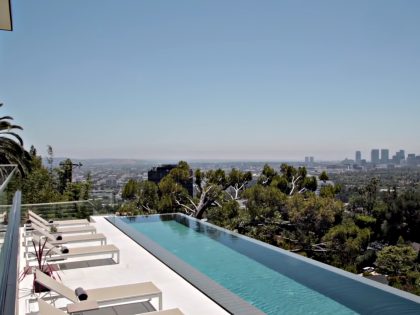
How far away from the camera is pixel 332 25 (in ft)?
58.7

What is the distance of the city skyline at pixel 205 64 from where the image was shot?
53.2ft

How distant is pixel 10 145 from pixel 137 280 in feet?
41.1

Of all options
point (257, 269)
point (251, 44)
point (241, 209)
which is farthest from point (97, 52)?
point (257, 269)

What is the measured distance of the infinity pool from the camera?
20.1 ft

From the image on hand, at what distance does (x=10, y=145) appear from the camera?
1634 centimetres

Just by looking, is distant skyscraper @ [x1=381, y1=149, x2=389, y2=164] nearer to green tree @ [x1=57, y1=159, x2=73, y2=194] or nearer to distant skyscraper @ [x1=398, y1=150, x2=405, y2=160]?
distant skyscraper @ [x1=398, y1=150, x2=405, y2=160]

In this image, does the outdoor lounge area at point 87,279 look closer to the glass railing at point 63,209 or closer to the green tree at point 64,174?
the glass railing at point 63,209

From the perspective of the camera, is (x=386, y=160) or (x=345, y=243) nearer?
(x=345, y=243)

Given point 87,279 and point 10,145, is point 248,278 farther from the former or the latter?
point 10,145

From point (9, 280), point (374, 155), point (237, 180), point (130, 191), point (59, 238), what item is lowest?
point (130, 191)

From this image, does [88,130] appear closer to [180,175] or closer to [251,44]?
[180,175]

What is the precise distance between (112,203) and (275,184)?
1028 centimetres

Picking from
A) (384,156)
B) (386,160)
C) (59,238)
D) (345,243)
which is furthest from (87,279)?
(384,156)

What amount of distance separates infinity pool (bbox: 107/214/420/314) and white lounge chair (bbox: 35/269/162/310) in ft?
6.96
